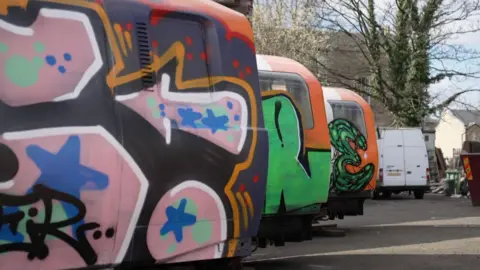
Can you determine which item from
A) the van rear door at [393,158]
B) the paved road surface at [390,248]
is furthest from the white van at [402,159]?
the paved road surface at [390,248]

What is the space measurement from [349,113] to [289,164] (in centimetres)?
430

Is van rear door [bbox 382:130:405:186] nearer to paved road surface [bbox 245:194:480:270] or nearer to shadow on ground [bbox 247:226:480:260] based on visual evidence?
paved road surface [bbox 245:194:480:270]

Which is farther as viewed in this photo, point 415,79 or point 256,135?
point 415,79

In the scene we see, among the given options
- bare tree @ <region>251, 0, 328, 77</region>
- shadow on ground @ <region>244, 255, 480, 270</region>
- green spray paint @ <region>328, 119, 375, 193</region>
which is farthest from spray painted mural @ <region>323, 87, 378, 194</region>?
bare tree @ <region>251, 0, 328, 77</region>

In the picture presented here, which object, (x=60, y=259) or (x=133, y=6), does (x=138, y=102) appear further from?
(x=60, y=259)

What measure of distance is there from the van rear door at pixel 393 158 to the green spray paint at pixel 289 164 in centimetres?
1458

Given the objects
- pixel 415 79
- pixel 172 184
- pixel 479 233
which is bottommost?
pixel 479 233

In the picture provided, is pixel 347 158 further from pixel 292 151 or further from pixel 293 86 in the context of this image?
pixel 292 151

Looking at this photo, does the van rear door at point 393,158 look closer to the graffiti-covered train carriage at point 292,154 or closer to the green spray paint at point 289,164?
the graffiti-covered train carriage at point 292,154

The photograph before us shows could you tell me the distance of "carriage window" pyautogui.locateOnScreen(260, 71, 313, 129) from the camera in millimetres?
7969

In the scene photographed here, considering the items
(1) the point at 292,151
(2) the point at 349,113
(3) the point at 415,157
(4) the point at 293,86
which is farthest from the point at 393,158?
(1) the point at 292,151

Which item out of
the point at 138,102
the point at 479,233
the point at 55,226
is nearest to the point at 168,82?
the point at 138,102

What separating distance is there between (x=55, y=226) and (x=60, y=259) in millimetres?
217

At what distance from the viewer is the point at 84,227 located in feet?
13.1
